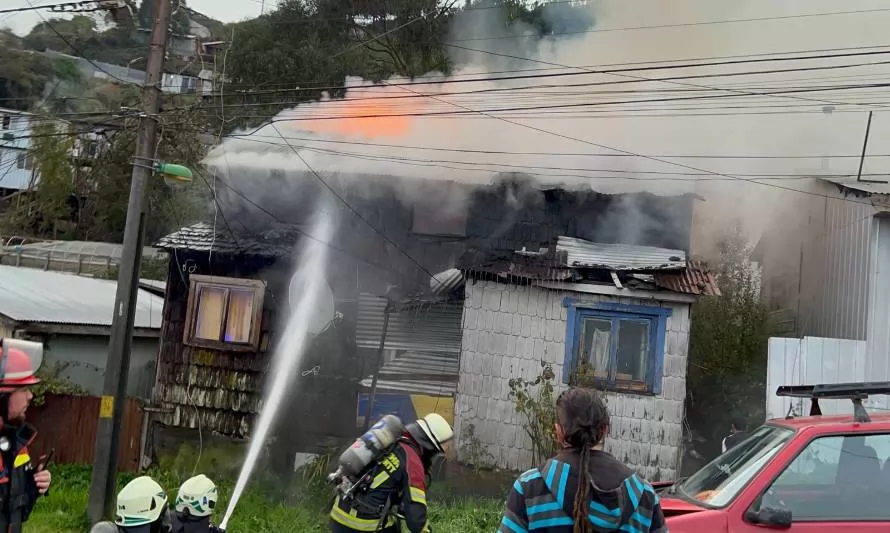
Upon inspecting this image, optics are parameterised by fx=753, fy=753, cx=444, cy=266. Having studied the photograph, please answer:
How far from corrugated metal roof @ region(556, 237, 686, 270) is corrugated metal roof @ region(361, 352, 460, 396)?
2.58 m

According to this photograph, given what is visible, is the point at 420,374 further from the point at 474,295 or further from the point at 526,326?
the point at 526,326

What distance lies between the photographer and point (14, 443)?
356 cm

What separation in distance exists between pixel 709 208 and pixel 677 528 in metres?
13.8

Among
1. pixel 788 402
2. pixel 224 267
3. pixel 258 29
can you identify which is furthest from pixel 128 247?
pixel 258 29

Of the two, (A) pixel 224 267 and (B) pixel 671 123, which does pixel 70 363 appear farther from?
(B) pixel 671 123

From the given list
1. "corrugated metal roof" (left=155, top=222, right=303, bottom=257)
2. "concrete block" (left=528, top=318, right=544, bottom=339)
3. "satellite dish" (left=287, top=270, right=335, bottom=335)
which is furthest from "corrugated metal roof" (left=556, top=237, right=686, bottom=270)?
"corrugated metal roof" (left=155, top=222, right=303, bottom=257)

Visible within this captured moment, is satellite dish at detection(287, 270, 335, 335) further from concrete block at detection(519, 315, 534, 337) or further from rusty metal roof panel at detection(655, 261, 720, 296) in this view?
rusty metal roof panel at detection(655, 261, 720, 296)

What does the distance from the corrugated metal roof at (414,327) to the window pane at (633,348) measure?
263 cm

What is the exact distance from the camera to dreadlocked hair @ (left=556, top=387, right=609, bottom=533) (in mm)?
2885

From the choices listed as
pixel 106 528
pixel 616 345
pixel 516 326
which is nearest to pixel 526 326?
pixel 516 326

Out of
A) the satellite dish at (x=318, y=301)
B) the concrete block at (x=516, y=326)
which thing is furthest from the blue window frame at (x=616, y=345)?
the satellite dish at (x=318, y=301)

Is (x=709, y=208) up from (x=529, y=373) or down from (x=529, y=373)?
up

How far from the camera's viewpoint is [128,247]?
9406 millimetres

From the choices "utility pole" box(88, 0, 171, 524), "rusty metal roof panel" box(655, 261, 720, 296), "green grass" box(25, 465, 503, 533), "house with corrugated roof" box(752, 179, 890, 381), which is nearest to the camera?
"green grass" box(25, 465, 503, 533)
